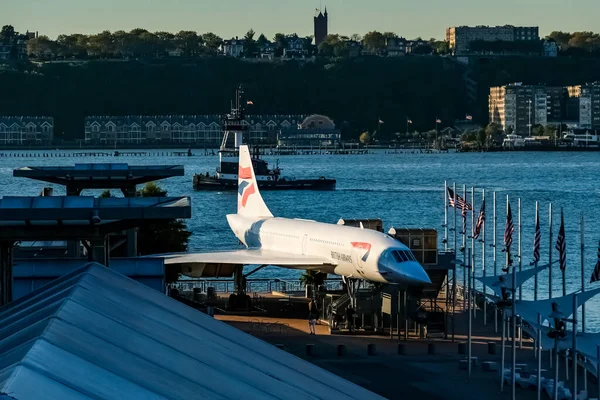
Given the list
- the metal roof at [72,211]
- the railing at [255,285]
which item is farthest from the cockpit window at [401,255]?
the metal roof at [72,211]

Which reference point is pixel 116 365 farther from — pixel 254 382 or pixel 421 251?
pixel 421 251

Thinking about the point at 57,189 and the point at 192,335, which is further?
the point at 57,189

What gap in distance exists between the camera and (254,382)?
47.9ft

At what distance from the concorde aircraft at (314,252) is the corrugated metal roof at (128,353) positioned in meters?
25.9

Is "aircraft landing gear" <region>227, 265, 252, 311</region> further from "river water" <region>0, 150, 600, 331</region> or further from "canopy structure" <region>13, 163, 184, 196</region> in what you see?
"river water" <region>0, 150, 600, 331</region>

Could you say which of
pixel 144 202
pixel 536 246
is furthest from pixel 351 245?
pixel 144 202

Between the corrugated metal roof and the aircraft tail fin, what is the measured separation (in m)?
43.9

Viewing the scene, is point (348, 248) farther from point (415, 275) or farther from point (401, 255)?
point (415, 275)

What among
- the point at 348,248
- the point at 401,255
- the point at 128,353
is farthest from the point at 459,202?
the point at 128,353

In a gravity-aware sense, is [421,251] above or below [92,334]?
below

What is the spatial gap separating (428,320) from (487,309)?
6.62 metres

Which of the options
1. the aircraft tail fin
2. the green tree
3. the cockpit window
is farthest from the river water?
the green tree

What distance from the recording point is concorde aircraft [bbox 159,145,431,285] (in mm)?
45031

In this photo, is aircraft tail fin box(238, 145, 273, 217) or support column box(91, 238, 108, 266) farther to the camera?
aircraft tail fin box(238, 145, 273, 217)
